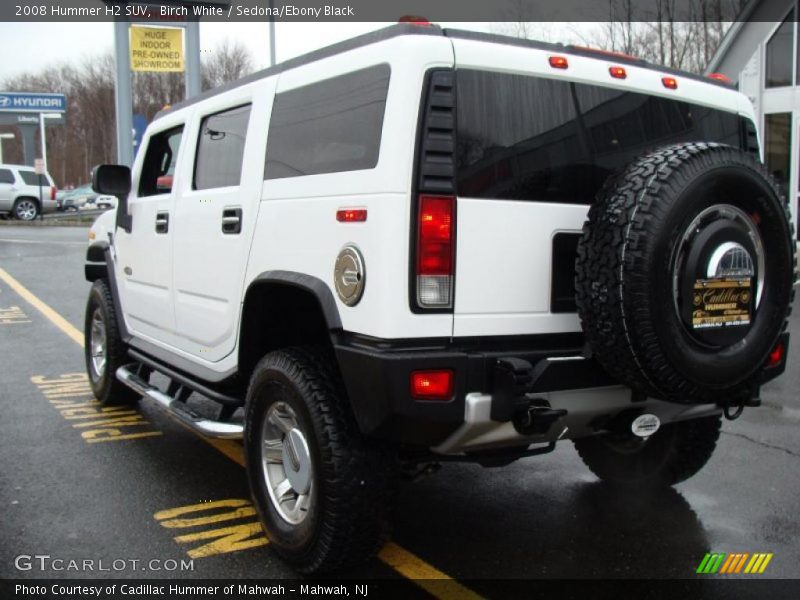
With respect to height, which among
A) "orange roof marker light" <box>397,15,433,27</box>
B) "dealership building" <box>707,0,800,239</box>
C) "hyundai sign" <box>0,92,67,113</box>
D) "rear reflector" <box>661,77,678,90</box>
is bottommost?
"rear reflector" <box>661,77,678,90</box>

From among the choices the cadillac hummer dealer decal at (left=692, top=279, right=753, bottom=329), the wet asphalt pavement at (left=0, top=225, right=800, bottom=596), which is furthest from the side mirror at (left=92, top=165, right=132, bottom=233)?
the cadillac hummer dealer decal at (left=692, top=279, right=753, bottom=329)

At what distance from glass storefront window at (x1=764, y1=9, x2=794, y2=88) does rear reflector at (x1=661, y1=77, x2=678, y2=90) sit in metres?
14.2

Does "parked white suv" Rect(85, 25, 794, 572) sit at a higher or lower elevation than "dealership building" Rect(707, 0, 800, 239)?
lower

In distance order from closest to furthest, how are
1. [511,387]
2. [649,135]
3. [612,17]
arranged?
[511,387]
[649,135]
[612,17]

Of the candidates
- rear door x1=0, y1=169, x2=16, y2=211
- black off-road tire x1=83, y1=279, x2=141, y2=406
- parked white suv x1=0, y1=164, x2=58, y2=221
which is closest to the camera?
black off-road tire x1=83, y1=279, x2=141, y2=406

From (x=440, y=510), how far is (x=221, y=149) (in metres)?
2.14

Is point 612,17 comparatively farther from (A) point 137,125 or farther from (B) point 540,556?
(B) point 540,556

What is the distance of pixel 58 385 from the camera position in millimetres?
6742

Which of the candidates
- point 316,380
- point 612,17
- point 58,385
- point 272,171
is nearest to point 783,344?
point 316,380

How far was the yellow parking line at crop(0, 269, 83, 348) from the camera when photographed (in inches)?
355

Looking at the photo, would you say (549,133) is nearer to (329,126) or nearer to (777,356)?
(329,126)

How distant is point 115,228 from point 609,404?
12.3ft

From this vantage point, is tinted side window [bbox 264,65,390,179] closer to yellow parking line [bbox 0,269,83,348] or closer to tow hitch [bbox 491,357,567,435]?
tow hitch [bbox 491,357,567,435]

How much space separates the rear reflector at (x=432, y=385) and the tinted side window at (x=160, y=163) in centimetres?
263
